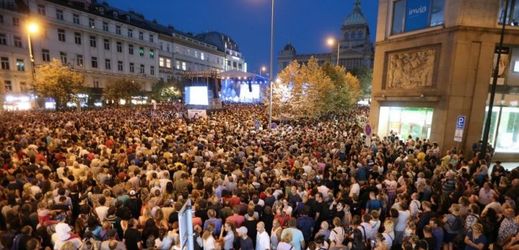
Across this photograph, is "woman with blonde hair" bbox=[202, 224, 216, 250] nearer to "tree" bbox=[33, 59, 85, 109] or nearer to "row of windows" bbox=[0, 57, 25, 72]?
"tree" bbox=[33, 59, 85, 109]

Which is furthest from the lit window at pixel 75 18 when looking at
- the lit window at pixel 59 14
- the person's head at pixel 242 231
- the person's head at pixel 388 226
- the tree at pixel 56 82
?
the person's head at pixel 388 226

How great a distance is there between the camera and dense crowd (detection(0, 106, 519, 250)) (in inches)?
236

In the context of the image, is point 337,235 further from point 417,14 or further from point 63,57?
point 63,57

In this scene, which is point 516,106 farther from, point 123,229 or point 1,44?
point 1,44

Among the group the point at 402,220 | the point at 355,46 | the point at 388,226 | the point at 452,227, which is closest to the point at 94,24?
the point at 402,220

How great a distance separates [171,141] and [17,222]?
884 centimetres

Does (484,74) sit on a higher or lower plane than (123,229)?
higher

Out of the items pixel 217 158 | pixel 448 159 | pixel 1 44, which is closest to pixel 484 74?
pixel 448 159

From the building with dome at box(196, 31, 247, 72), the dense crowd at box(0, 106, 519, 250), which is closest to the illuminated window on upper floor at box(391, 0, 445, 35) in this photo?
the dense crowd at box(0, 106, 519, 250)

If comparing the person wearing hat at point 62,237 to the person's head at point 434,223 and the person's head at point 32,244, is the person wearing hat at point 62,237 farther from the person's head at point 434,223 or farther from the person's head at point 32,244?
the person's head at point 434,223

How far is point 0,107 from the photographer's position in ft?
109

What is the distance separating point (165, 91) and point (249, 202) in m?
51.1

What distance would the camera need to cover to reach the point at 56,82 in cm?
3388

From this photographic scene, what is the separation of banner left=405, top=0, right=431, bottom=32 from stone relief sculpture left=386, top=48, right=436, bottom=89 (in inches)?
61.7
